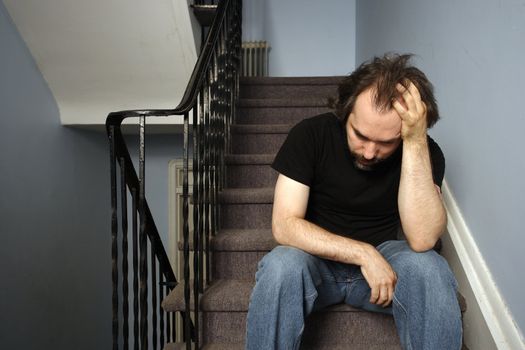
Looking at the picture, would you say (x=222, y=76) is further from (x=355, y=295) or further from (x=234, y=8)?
(x=355, y=295)

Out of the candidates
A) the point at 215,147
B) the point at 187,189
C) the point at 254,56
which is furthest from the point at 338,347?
the point at 254,56

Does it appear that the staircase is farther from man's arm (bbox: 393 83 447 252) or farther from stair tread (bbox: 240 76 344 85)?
stair tread (bbox: 240 76 344 85)

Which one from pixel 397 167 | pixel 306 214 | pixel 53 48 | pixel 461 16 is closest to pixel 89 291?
pixel 53 48

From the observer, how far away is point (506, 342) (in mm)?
1195

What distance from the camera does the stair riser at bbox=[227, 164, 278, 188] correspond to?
221cm

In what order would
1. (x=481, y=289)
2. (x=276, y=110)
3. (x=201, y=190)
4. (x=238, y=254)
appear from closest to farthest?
(x=481, y=289) < (x=201, y=190) < (x=238, y=254) < (x=276, y=110)

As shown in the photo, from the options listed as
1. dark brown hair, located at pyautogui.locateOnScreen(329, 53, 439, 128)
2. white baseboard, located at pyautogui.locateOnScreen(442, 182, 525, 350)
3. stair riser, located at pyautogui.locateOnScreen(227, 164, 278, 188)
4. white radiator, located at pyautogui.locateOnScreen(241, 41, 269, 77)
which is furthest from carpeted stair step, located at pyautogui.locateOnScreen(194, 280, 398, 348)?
white radiator, located at pyautogui.locateOnScreen(241, 41, 269, 77)

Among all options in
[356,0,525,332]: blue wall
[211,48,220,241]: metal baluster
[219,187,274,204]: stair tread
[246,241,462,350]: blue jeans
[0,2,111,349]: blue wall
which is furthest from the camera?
[0,2,111,349]: blue wall

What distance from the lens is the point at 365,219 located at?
136 cm

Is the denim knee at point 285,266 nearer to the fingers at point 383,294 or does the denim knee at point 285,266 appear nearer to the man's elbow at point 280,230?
the man's elbow at point 280,230

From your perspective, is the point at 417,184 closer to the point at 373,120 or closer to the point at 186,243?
the point at 373,120

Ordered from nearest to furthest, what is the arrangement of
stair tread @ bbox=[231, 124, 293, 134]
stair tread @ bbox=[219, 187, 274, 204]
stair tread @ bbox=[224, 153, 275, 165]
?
stair tread @ bbox=[219, 187, 274, 204] → stair tread @ bbox=[224, 153, 275, 165] → stair tread @ bbox=[231, 124, 293, 134]

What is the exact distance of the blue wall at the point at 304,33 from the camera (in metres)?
4.21

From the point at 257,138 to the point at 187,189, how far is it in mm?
1140
